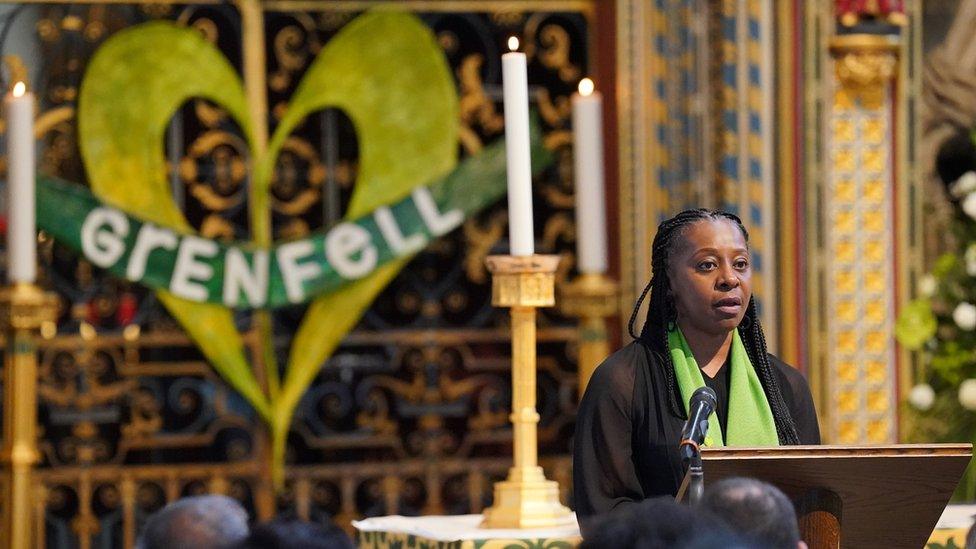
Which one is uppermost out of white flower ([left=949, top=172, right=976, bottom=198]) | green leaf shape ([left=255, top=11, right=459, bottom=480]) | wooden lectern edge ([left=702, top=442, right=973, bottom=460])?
green leaf shape ([left=255, top=11, right=459, bottom=480])

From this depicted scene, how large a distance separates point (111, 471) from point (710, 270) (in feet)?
12.5

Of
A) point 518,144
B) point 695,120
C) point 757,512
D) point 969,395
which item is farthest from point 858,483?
point 695,120

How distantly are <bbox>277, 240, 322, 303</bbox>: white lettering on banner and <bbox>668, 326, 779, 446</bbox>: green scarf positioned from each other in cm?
345

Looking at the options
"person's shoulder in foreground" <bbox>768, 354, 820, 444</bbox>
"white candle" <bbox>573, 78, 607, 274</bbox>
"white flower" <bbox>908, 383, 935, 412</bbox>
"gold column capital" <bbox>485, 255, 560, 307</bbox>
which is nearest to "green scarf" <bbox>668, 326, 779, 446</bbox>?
"person's shoulder in foreground" <bbox>768, 354, 820, 444</bbox>

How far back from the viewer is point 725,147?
7234 millimetres

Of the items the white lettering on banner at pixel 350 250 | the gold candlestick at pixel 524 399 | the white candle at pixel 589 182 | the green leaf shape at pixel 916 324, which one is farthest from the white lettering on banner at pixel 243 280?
the gold candlestick at pixel 524 399

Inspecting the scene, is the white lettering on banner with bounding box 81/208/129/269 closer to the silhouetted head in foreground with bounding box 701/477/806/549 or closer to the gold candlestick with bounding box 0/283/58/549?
the gold candlestick with bounding box 0/283/58/549

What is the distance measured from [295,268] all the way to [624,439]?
3.54 m

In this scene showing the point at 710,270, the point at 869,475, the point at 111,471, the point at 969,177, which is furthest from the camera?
the point at 111,471

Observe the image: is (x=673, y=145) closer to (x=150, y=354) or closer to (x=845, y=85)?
(x=845, y=85)

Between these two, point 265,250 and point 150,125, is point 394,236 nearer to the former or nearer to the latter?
point 265,250

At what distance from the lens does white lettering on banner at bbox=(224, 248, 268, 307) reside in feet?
24.7

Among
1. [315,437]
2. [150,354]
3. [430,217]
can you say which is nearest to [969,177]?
[430,217]

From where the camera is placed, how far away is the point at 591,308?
7.16m
